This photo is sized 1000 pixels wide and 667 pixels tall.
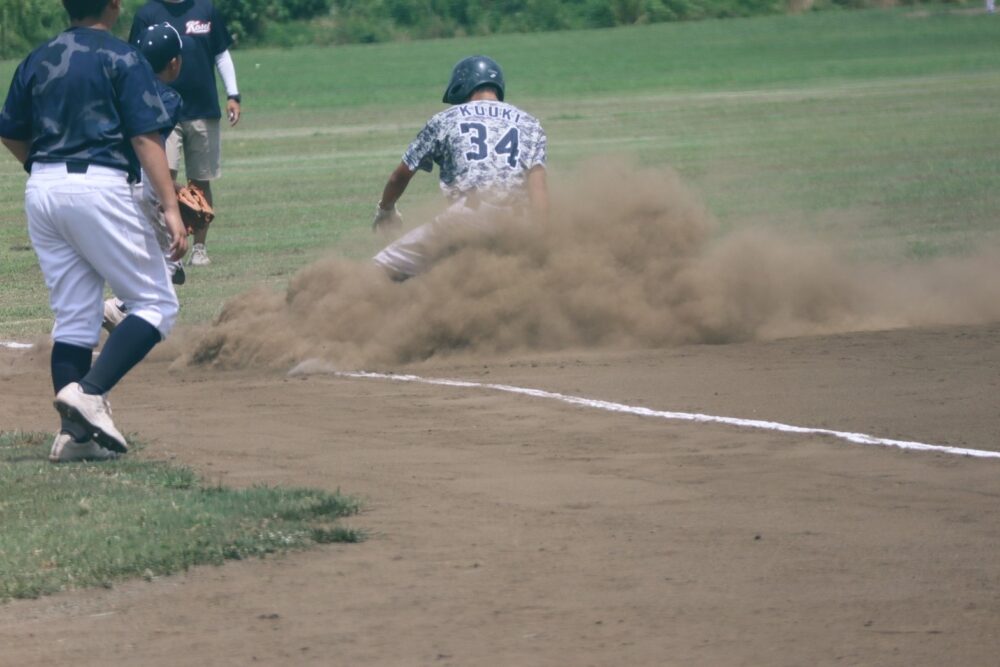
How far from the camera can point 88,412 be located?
7.05 meters

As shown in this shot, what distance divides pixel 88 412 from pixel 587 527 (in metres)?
2.22

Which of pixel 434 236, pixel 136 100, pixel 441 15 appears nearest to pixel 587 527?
pixel 136 100

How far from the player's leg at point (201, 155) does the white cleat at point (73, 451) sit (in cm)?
702

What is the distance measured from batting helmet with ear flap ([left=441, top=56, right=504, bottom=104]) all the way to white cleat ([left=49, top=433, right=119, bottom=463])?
387 cm

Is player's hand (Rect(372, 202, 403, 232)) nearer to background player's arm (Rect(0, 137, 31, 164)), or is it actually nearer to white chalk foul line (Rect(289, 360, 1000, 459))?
white chalk foul line (Rect(289, 360, 1000, 459))

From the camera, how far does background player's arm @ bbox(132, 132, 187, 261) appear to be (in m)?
7.11

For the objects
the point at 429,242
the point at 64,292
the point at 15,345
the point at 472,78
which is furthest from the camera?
the point at 15,345

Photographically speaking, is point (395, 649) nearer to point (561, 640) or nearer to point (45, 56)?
point (561, 640)

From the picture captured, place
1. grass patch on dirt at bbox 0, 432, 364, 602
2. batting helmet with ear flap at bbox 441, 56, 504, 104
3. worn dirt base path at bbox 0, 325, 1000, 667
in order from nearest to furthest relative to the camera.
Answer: worn dirt base path at bbox 0, 325, 1000, 667, grass patch on dirt at bbox 0, 432, 364, 602, batting helmet with ear flap at bbox 441, 56, 504, 104

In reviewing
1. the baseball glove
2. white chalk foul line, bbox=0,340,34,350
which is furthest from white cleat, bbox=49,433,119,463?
white chalk foul line, bbox=0,340,34,350

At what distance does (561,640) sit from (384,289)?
5.42 metres

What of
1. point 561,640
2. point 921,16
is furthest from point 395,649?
point 921,16

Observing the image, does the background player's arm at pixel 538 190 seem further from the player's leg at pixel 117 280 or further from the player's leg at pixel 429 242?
the player's leg at pixel 117 280

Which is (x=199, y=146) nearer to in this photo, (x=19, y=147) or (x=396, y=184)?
(x=396, y=184)
